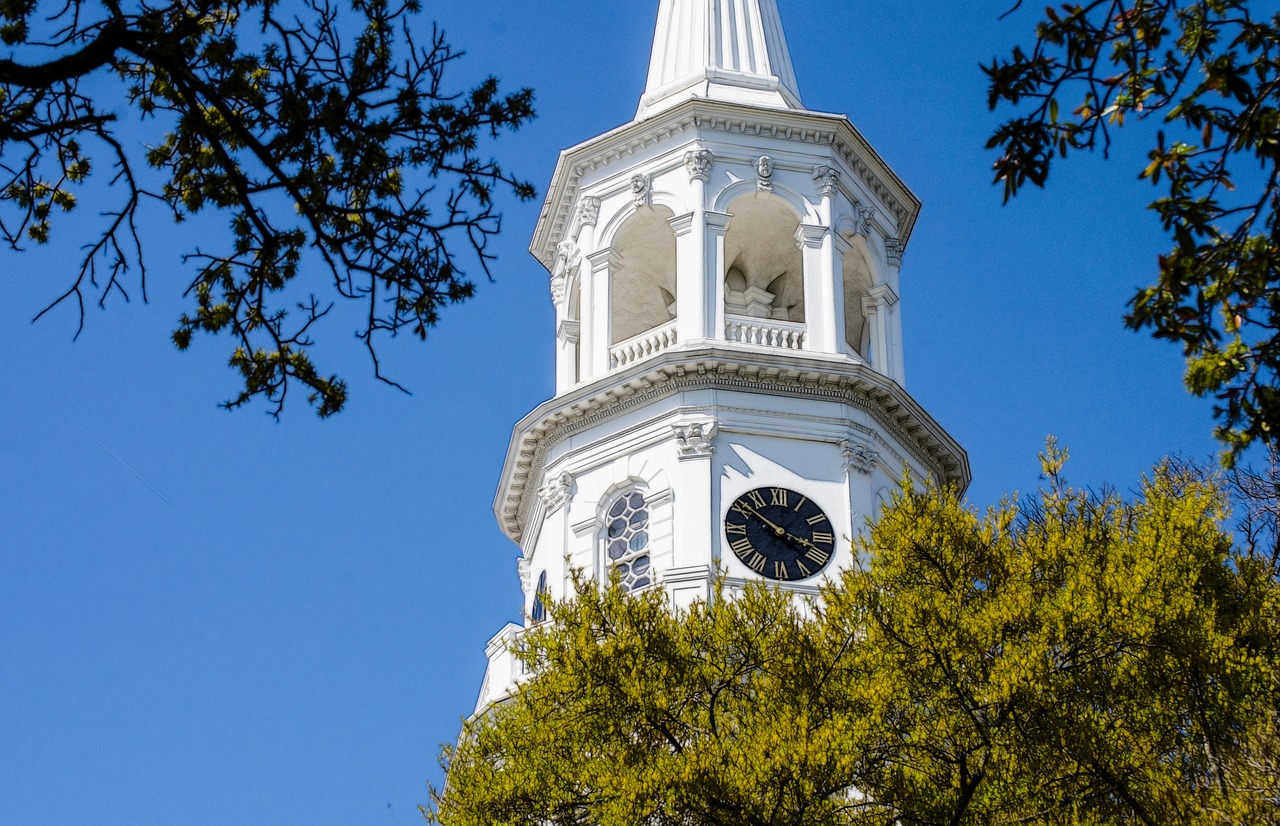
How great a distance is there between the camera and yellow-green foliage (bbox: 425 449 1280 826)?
75.2 ft

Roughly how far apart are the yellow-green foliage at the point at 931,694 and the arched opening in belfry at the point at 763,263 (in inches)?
633

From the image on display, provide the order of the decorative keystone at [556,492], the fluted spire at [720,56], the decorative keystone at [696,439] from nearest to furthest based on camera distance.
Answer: the decorative keystone at [696,439] → the decorative keystone at [556,492] → the fluted spire at [720,56]

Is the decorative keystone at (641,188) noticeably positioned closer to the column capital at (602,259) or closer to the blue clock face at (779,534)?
the column capital at (602,259)

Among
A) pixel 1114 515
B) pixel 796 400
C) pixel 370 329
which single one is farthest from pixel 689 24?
pixel 370 329

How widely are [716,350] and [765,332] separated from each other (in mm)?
2194

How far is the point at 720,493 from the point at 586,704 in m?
11.6

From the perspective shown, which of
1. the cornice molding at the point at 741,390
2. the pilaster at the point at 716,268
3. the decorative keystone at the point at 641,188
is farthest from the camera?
the decorative keystone at the point at 641,188

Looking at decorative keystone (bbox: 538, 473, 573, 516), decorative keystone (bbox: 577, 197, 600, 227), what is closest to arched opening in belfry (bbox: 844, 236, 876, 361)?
decorative keystone (bbox: 577, 197, 600, 227)

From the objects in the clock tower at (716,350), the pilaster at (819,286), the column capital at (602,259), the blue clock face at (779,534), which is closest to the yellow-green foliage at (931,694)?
the clock tower at (716,350)

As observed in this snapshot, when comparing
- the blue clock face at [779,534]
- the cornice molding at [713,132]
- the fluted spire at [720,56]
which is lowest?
the blue clock face at [779,534]

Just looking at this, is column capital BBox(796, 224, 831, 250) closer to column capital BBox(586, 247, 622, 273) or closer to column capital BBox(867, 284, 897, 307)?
column capital BBox(867, 284, 897, 307)

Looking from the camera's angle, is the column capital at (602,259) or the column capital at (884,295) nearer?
the column capital at (602,259)

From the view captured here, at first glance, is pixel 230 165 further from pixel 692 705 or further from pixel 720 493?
pixel 720 493

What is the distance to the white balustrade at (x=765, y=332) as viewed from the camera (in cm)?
3894
